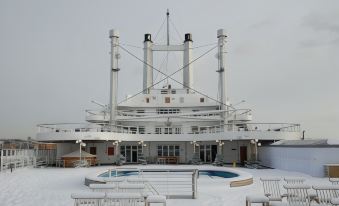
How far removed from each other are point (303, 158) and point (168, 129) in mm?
11857

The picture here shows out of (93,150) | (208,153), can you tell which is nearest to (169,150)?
(208,153)

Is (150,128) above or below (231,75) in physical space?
below

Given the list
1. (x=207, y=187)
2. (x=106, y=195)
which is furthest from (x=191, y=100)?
(x=106, y=195)

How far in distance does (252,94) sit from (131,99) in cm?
1080

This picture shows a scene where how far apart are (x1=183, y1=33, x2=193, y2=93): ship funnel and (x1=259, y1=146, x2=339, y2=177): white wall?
12.9 m

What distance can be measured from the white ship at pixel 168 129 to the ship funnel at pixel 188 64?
1340mm

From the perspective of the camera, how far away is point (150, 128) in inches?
1147

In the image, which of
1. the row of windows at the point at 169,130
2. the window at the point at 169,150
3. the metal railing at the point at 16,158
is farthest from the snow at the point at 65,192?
the row of windows at the point at 169,130

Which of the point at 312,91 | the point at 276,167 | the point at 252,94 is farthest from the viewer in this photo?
the point at 252,94

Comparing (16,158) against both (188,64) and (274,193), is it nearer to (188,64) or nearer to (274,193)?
(274,193)

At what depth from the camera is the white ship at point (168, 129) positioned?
76.2ft

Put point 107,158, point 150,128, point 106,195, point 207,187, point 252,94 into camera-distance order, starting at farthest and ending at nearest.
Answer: point 252,94, point 150,128, point 107,158, point 207,187, point 106,195

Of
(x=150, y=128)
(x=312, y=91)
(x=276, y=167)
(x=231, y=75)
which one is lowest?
(x=276, y=167)

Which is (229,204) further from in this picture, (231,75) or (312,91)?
(231,75)
